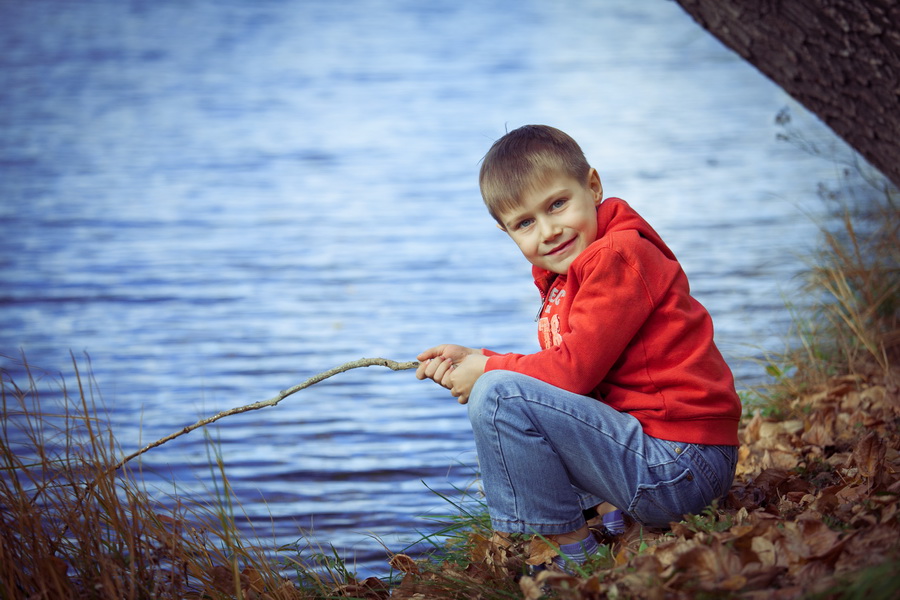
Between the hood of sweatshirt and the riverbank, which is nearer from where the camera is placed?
the riverbank

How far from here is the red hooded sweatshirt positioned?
7.45 feet

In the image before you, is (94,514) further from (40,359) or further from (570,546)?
(40,359)

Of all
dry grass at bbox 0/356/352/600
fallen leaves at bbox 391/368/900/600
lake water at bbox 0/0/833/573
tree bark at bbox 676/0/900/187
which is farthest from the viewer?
lake water at bbox 0/0/833/573

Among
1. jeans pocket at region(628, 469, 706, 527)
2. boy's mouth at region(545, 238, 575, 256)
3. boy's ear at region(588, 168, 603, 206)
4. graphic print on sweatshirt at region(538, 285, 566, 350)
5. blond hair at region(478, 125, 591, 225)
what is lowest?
jeans pocket at region(628, 469, 706, 527)

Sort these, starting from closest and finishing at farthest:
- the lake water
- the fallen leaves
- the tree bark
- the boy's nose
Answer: the fallen leaves < the boy's nose < the tree bark < the lake water

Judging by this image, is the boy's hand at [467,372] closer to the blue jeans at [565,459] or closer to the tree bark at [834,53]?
the blue jeans at [565,459]

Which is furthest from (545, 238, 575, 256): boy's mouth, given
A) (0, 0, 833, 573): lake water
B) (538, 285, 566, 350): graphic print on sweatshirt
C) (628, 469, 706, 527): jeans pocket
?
(0, 0, 833, 573): lake water

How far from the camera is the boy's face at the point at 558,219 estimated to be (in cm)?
244

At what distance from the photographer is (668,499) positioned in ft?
7.64

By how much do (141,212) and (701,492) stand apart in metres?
7.35

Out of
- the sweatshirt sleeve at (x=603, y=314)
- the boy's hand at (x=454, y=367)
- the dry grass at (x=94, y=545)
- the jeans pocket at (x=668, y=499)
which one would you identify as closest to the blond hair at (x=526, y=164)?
the sweatshirt sleeve at (x=603, y=314)

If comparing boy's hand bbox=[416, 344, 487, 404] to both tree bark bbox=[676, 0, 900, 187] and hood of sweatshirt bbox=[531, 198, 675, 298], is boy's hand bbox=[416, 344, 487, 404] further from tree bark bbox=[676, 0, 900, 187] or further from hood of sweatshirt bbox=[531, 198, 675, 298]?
tree bark bbox=[676, 0, 900, 187]

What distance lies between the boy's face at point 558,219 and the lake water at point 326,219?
3.22 ft

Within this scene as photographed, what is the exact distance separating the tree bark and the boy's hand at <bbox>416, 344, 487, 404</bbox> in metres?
1.47
